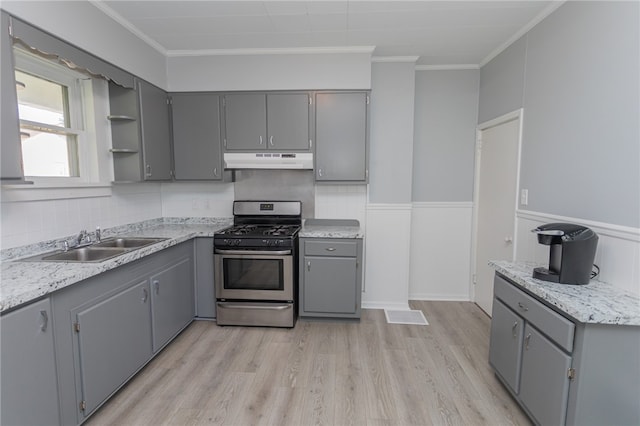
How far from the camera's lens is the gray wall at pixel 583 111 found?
63.8 inches

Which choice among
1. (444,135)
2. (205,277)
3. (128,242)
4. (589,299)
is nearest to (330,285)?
(205,277)

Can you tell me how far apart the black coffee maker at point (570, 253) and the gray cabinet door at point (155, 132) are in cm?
311

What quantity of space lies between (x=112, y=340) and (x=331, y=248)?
178 cm

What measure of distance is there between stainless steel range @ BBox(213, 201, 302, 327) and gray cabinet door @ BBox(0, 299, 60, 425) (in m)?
1.45

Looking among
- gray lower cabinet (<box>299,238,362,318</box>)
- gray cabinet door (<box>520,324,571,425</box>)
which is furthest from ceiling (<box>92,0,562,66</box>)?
gray cabinet door (<box>520,324,571,425</box>)

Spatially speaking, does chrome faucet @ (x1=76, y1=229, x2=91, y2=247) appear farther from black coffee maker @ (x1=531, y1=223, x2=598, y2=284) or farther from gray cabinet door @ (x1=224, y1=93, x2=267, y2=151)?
black coffee maker @ (x1=531, y1=223, x2=598, y2=284)

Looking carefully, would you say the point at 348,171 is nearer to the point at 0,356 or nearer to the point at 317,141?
the point at 317,141

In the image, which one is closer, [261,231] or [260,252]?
[260,252]

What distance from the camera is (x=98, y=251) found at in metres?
2.27

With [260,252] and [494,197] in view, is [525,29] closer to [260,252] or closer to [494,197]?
[494,197]

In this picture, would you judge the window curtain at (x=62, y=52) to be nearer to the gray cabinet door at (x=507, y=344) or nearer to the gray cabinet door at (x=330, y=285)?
the gray cabinet door at (x=330, y=285)

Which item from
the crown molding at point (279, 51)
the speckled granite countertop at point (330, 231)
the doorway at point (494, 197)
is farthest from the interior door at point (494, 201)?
the crown molding at point (279, 51)

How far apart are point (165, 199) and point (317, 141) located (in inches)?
73.7

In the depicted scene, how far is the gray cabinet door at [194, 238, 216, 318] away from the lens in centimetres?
297
